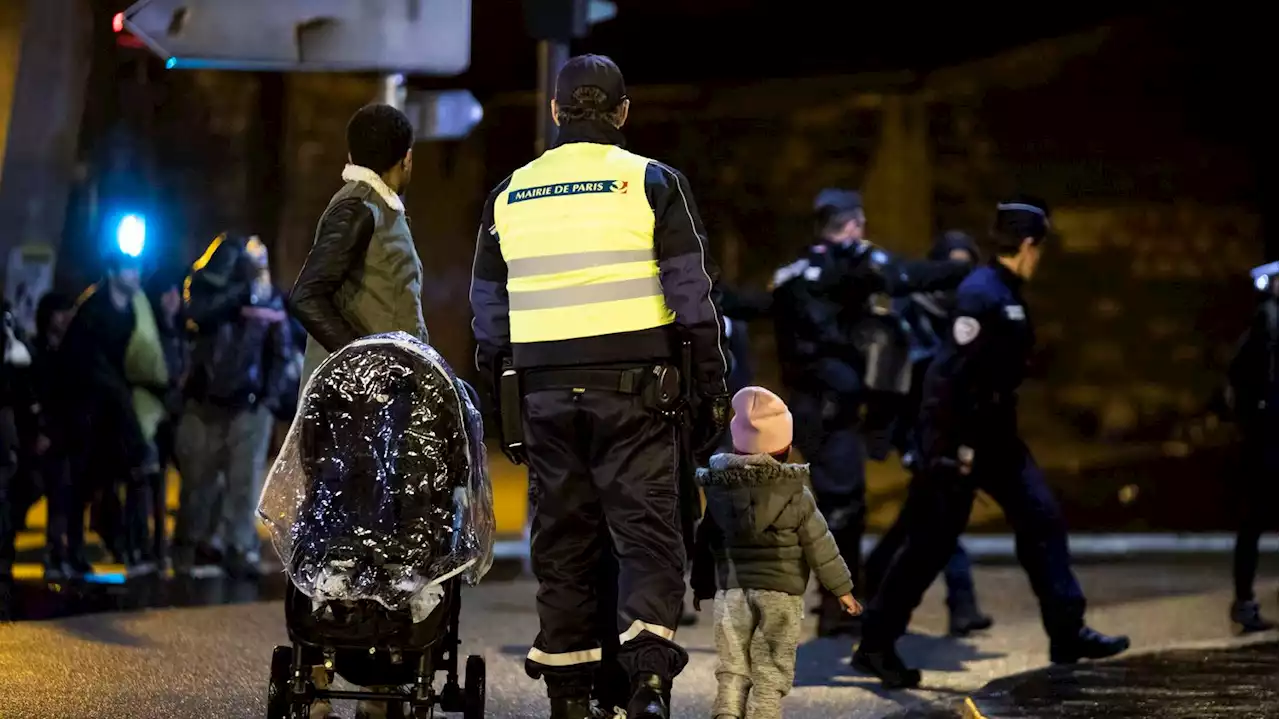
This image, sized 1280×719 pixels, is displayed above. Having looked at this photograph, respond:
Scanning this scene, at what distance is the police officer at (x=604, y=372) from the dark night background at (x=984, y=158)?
967cm

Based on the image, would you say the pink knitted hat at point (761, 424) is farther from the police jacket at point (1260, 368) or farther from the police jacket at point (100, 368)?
the police jacket at point (100, 368)

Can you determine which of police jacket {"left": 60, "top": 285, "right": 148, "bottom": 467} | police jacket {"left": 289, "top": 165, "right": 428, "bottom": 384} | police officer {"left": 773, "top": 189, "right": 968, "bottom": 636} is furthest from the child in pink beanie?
police jacket {"left": 60, "top": 285, "right": 148, "bottom": 467}

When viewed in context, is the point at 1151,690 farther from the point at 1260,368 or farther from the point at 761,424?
the point at 1260,368

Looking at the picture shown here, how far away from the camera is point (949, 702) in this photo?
25.3 ft

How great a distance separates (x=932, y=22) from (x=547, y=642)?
1105 cm

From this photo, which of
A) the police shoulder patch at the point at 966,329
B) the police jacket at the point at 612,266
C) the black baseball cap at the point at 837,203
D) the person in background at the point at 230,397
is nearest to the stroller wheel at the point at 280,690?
the police jacket at the point at 612,266

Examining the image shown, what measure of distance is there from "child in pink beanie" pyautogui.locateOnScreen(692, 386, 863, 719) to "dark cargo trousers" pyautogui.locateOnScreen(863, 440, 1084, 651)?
1.97 metres

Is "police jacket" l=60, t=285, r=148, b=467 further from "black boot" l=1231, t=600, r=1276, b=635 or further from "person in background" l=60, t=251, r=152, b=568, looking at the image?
"black boot" l=1231, t=600, r=1276, b=635

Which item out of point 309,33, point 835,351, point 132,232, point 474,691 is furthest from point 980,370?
point 132,232

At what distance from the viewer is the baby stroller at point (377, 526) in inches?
222

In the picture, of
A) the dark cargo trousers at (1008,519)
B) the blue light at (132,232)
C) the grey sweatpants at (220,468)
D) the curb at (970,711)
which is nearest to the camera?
the curb at (970,711)

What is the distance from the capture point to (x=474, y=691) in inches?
237

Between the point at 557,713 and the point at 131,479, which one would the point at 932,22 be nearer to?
the point at 131,479

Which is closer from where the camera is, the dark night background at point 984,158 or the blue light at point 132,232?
the blue light at point 132,232
